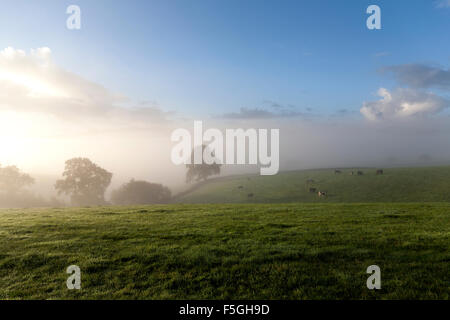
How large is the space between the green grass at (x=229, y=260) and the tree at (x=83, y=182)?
67733mm

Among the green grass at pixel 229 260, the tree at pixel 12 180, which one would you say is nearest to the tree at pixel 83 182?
the tree at pixel 12 180

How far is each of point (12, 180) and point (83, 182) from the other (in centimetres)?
2429

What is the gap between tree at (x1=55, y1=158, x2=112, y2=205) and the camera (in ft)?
251

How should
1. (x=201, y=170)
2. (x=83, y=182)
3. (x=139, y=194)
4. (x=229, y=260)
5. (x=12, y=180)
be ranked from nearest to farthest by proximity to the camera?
1. (x=229, y=260)
2. (x=83, y=182)
3. (x=12, y=180)
4. (x=139, y=194)
5. (x=201, y=170)

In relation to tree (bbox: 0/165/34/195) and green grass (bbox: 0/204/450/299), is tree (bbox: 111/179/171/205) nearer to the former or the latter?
tree (bbox: 0/165/34/195)

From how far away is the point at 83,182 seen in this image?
255 ft

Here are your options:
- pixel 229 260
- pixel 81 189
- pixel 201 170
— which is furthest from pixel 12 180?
pixel 229 260

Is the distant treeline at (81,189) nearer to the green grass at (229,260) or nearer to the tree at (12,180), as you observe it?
the tree at (12,180)

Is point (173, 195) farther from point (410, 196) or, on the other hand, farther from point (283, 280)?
point (283, 280)

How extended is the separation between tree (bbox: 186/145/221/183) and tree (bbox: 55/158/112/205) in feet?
99.7

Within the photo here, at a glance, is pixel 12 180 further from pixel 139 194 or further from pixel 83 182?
pixel 139 194

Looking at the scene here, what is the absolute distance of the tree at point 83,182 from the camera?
251ft

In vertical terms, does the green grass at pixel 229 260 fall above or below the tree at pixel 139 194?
above
